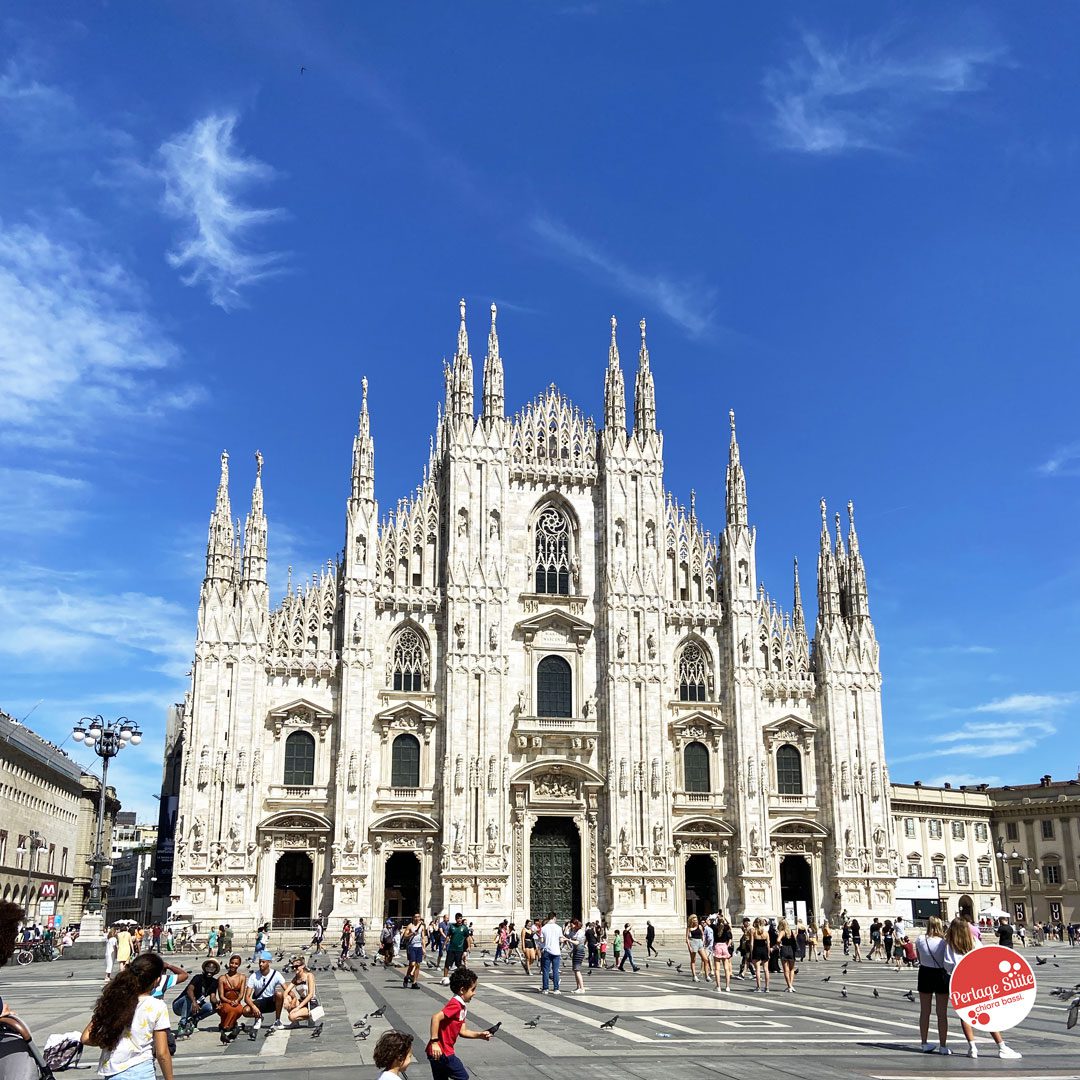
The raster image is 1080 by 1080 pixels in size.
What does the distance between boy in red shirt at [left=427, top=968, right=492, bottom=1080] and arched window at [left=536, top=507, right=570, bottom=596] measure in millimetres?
42163

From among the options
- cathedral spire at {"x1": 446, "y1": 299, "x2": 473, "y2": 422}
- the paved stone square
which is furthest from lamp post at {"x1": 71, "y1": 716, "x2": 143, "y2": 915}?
cathedral spire at {"x1": 446, "y1": 299, "x2": 473, "y2": 422}

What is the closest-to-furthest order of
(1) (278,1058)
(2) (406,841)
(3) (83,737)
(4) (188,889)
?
(1) (278,1058) → (3) (83,737) → (4) (188,889) → (2) (406,841)

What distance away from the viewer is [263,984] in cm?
1925

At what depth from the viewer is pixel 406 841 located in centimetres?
4784

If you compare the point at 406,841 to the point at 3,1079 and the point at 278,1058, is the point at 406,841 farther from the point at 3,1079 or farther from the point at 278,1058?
the point at 3,1079

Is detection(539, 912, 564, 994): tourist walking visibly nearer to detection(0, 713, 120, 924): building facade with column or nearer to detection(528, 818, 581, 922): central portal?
detection(528, 818, 581, 922): central portal

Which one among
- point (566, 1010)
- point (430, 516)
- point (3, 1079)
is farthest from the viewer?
point (430, 516)

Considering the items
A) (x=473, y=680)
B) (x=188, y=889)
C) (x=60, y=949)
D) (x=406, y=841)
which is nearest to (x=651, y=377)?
(x=473, y=680)

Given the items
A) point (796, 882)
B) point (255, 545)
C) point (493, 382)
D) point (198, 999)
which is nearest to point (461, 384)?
point (493, 382)

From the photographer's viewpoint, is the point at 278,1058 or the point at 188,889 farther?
the point at 188,889

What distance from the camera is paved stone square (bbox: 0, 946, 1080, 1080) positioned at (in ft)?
44.3

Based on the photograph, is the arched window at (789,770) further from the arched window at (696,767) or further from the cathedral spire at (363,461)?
the cathedral spire at (363,461)

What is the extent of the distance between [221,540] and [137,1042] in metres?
42.2

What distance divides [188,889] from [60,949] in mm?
6040
